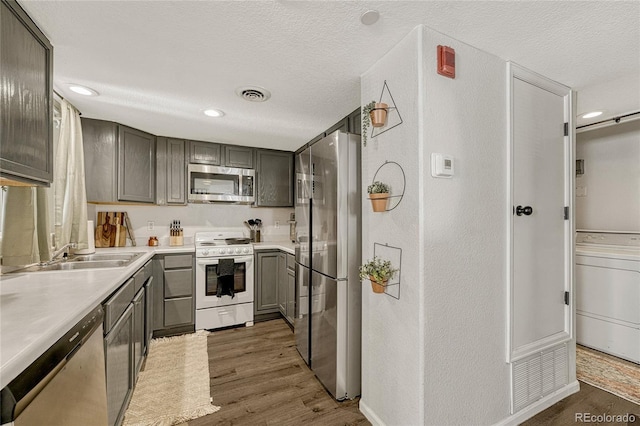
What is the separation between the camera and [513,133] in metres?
1.67

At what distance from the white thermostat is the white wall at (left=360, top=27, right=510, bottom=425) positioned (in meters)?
0.03

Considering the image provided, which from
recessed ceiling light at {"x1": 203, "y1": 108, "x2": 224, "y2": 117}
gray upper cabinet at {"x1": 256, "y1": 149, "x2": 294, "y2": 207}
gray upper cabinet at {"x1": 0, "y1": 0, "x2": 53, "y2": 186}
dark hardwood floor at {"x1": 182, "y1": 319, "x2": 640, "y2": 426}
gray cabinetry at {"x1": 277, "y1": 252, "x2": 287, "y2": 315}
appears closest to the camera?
gray upper cabinet at {"x1": 0, "y1": 0, "x2": 53, "y2": 186}

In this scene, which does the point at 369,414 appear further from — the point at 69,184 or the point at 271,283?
the point at 69,184

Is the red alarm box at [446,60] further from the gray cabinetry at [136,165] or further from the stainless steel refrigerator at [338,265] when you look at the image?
the gray cabinetry at [136,165]

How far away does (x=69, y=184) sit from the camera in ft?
7.04

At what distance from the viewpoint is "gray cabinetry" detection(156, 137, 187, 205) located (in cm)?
326

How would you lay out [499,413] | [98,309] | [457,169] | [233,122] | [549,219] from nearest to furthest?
[98,309]
[457,169]
[499,413]
[549,219]
[233,122]

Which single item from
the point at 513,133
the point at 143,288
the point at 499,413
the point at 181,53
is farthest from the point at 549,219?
the point at 143,288

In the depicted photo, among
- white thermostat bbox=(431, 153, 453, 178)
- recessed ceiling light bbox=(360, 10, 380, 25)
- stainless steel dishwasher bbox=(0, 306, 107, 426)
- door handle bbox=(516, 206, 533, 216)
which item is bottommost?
stainless steel dishwasher bbox=(0, 306, 107, 426)

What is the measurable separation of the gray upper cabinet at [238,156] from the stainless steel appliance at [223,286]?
1.11 meters

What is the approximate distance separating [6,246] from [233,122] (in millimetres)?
1923

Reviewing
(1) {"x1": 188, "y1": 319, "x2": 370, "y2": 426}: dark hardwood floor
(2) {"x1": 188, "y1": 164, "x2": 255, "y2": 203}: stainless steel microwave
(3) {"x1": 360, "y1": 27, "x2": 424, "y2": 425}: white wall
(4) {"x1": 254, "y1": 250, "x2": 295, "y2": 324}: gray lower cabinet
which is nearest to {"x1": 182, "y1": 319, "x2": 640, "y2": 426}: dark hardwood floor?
(1) {"x1": 188, "y1": 319, "x2": 370, "y2": 426}: dark hardwood floor

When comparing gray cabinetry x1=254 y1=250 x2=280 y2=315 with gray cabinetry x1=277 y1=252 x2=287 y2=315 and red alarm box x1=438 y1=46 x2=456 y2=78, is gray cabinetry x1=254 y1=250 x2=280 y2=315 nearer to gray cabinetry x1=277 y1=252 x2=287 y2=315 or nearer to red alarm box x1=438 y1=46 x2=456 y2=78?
gray cabinetry x1=277 y1=252 x2=287 y2=315

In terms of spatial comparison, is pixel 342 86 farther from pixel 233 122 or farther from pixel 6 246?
pixel 6 246
